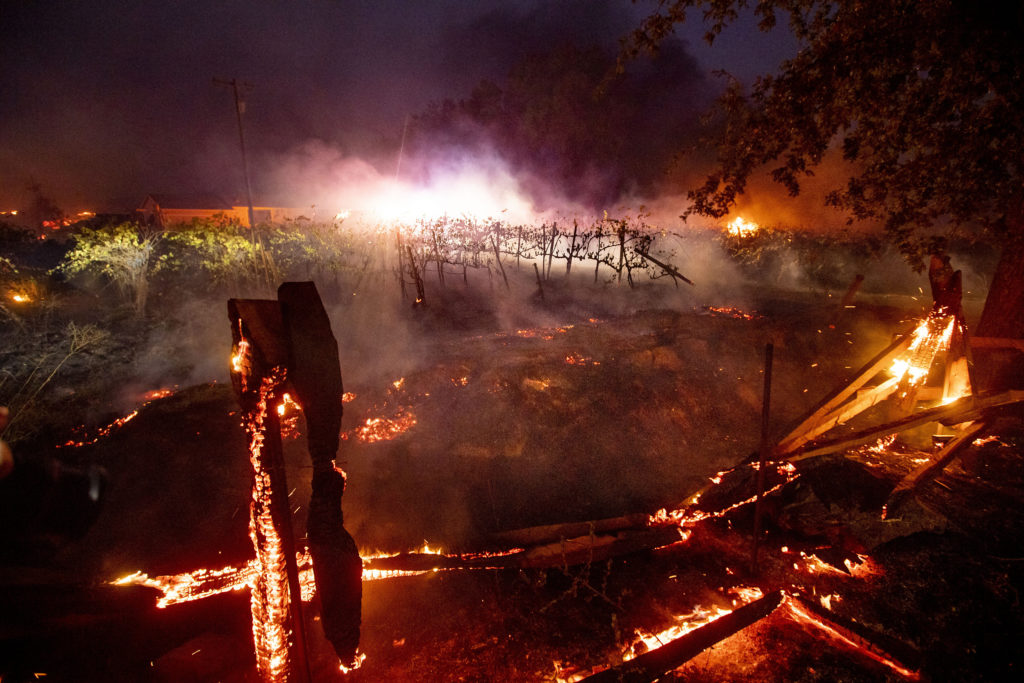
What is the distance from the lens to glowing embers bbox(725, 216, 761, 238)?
20952mm

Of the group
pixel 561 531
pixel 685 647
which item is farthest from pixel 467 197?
pixel 685 647

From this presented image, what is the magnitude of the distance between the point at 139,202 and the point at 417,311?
39724 millimetres

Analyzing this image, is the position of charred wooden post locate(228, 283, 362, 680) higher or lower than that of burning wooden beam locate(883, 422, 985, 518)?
higher

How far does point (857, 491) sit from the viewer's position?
4.70 m

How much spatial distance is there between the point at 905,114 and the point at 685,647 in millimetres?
7046

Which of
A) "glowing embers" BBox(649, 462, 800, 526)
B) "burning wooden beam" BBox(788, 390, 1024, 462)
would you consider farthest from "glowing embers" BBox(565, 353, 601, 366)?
"burning wooden beam" BBox(788, 390, 1024, 462)

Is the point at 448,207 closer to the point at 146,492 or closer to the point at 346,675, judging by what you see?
the point at 146,492

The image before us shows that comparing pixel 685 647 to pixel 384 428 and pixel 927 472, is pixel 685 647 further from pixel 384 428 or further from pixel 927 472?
Result: pixel 384 428

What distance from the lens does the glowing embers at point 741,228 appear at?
21.0 meters

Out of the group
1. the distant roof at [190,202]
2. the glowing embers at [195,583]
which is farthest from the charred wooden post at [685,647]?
the distant roof at [190,202]

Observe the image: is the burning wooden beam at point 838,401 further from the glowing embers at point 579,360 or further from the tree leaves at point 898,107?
the glowing embers at point 579,360

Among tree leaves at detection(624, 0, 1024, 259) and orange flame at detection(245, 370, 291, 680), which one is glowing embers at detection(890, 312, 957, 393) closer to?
tree leaves at detection(624, 0, 1024, 259)

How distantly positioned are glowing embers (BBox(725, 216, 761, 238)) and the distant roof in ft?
122

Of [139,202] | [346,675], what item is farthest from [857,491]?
[139,202]
